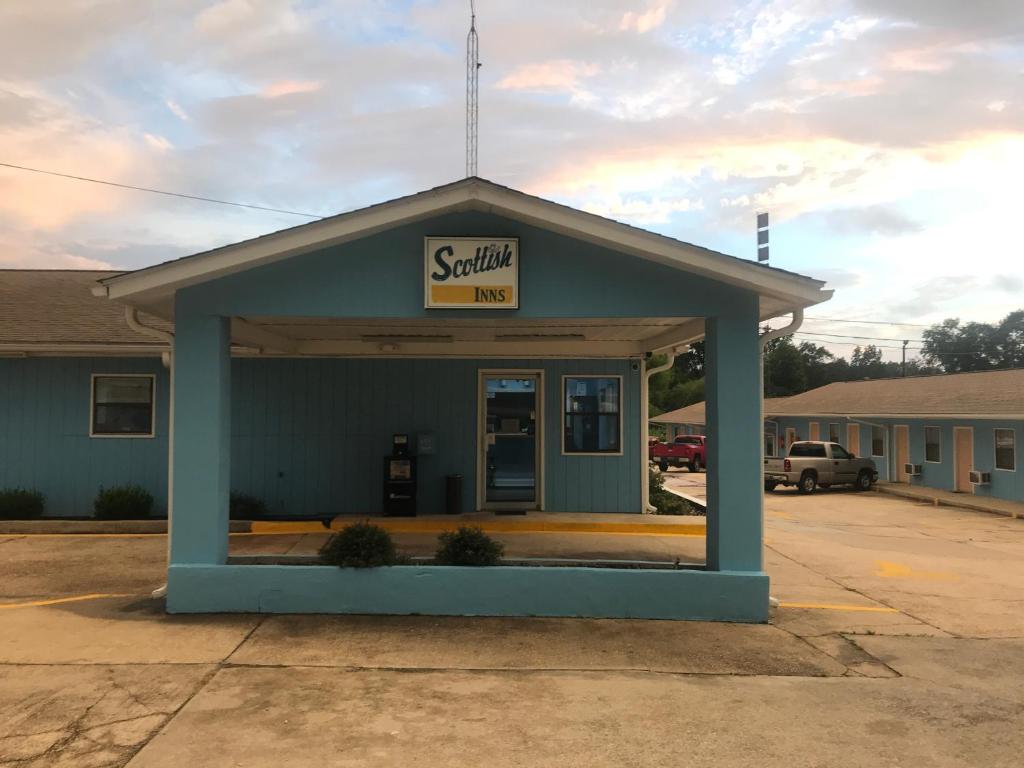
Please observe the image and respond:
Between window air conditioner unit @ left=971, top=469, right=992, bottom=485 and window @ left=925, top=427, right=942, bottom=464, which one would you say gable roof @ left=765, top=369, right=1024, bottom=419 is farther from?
window air conditioner unit @ left=971, top=469, right=992, bottom=485

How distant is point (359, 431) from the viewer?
11547 millimetres

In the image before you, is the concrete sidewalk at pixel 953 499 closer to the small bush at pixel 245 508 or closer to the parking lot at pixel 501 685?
the parking lot at pixel 501 685

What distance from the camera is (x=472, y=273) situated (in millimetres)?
7020

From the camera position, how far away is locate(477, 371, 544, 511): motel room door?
463 inches

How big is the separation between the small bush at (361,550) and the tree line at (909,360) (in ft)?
203

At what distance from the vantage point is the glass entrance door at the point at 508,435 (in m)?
11.8

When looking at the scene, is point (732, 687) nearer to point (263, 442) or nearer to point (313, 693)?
point (313, 693)

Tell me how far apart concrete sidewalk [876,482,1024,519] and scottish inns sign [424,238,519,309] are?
662 inches

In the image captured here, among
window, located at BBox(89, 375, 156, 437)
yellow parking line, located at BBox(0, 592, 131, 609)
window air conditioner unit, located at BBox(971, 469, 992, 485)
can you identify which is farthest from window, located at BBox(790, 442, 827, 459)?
yellow parking line, located at BBox(0, 592, 131, 609)

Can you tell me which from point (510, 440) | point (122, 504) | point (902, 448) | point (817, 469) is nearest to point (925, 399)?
point (902, 448)

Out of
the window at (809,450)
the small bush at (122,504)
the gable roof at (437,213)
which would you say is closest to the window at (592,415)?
the gable roof at (437,213)

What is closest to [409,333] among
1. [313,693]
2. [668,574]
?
[668,574]

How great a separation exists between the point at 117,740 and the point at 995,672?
658 cm

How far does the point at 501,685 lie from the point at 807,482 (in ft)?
67.7
